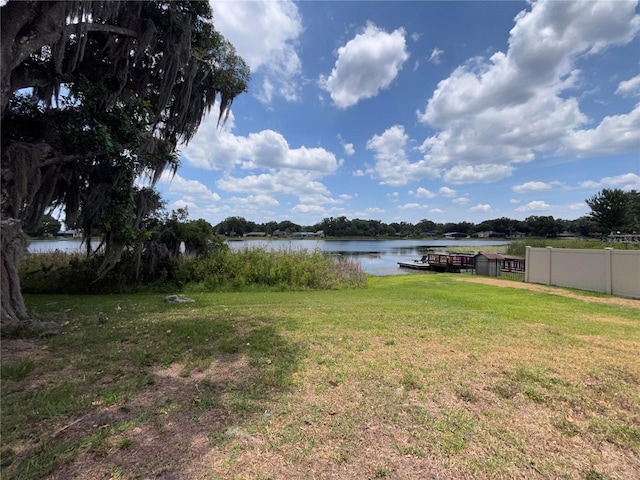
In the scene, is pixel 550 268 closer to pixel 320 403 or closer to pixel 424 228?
pixel 320 403

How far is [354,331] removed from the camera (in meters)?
5.07

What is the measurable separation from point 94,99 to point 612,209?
4710 centimetres

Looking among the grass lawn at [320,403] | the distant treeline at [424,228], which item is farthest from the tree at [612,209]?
the grass lawn at [320,403]

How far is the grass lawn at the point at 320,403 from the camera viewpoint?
6.73 ft

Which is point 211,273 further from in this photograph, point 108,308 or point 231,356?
point 231,356

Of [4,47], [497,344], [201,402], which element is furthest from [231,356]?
[4,47]

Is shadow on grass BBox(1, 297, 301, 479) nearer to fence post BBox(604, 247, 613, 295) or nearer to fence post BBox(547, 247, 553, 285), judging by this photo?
fence post BBox(604, 247, 613, 295)

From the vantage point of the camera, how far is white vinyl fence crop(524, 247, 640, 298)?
32.8ft

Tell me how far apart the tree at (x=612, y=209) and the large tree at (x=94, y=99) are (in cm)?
4371

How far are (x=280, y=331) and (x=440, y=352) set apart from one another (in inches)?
90.2

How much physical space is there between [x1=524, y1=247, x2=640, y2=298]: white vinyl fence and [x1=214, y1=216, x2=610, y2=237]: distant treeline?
34591 millimetres

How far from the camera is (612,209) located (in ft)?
119

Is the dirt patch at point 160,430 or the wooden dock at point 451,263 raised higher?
the dirt patch at point 160,430

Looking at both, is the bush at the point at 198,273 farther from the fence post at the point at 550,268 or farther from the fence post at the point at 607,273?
the fence post at the point at 607,273
